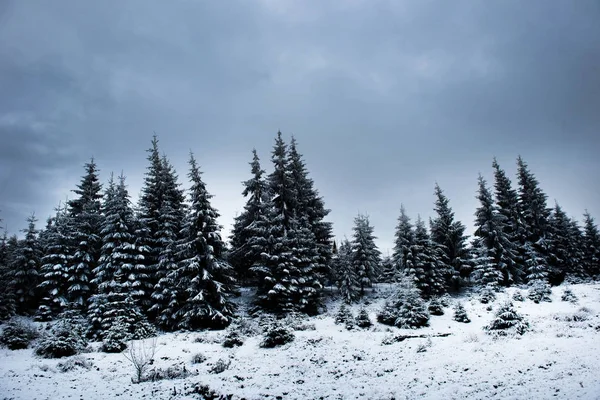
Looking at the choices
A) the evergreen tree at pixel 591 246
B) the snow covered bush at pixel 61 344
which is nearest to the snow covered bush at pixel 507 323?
the snow covered bush at pixel 61 344

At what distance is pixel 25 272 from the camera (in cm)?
2928

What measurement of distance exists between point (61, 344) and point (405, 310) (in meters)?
22.6

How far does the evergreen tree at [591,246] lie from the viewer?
4666cm

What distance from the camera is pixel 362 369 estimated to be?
1377 centimetres

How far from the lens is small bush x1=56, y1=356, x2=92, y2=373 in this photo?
48.8 feet

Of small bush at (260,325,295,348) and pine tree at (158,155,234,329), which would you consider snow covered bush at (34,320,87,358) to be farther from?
small bush at (260,325,295,348)

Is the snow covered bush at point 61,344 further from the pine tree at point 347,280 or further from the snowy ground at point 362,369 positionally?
the pine tree at point 347,280

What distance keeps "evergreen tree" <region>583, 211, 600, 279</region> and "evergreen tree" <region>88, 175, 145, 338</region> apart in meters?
60.5

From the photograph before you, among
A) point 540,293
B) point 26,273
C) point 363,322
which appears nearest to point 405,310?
point 363,322

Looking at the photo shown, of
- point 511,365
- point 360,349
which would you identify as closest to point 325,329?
point 360,349

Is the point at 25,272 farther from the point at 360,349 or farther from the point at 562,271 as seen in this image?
the point at 562,271

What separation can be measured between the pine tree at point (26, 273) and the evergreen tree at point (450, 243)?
43015mm

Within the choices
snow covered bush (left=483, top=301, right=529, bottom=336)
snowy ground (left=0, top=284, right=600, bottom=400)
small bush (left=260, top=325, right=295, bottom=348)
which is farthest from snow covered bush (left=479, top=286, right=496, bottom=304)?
small bush (left=260, top=325, right=295, bottom=348)

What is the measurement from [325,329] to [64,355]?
1615 centimetres
